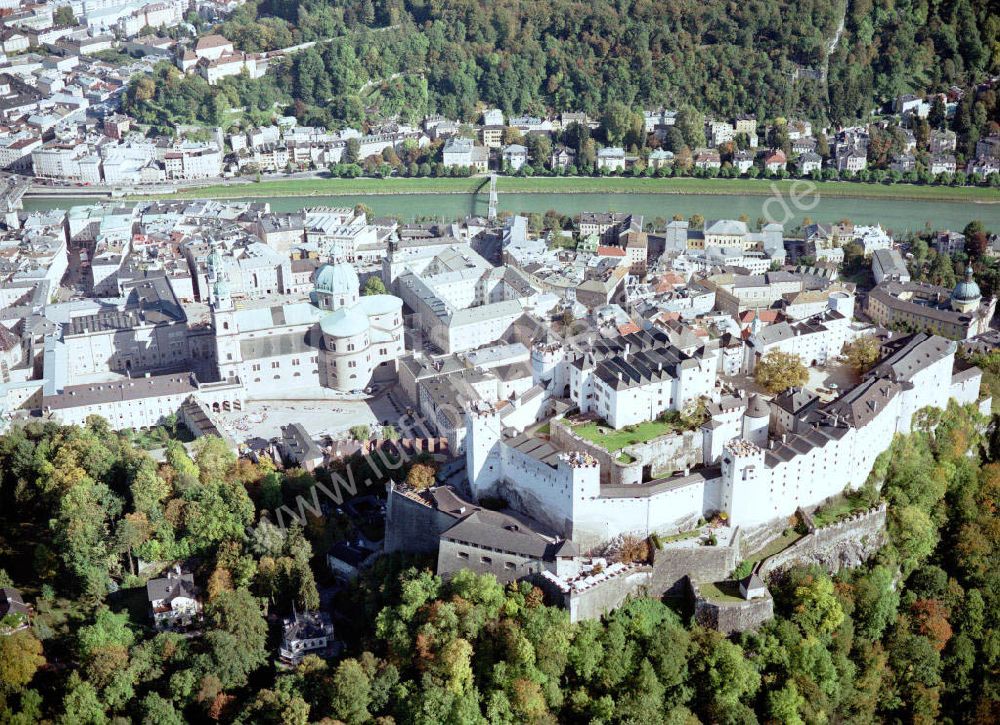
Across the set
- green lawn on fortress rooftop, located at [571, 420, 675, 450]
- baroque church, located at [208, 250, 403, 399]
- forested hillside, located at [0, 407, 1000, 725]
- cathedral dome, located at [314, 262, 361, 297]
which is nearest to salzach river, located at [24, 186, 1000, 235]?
cathedral dome, located at [314, 262, 361, 297]

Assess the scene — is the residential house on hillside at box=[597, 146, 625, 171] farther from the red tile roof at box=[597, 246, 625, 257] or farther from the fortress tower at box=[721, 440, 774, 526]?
the fortress tower at box=[721, 440, 774, 526]

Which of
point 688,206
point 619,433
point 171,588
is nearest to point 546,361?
point 619,433

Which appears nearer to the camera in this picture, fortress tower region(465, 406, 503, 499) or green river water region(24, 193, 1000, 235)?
fortress tower region(465, 406, 503, 499)

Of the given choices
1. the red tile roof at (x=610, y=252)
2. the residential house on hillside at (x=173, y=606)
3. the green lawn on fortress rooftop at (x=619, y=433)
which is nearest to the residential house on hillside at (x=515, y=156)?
the red tile roof at (x=610, y=252)

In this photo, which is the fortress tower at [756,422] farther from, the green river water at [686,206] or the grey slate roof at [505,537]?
the green river water at [686,206]

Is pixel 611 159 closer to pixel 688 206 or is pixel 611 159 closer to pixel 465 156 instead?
pixel 688 206

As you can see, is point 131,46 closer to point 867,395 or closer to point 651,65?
point 651,65

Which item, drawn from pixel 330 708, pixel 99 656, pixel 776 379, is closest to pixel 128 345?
pixel 99 656
